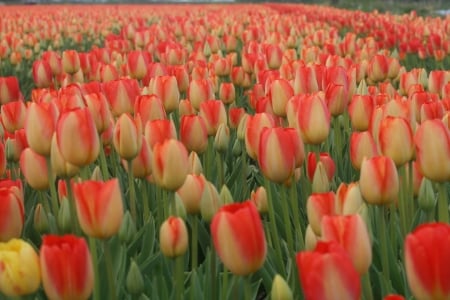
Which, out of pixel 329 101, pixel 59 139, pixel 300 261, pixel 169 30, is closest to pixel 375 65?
pixel 329 101

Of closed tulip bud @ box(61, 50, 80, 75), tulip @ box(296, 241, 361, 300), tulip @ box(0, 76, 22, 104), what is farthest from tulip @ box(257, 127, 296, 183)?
closed tulip bud @ box(61, 50, 80, 75)

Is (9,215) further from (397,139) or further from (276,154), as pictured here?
(397,139)

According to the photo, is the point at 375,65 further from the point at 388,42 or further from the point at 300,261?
the point at 388,42

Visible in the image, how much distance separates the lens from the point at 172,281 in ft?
6.12

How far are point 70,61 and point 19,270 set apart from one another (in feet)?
9.75

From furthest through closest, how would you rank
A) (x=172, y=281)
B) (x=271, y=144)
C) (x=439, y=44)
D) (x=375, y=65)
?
(x=439, y=44) < (x=375, y=65) < (x=172, y=281) < (x=271, y=144)

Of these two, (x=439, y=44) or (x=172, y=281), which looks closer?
(x=172, y=281)

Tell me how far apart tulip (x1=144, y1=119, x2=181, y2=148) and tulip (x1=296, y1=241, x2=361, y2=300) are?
3.40ft

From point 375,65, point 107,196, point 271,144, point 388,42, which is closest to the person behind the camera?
point 107,196

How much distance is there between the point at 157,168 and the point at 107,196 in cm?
33

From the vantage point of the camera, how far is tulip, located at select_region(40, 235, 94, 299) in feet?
3.78

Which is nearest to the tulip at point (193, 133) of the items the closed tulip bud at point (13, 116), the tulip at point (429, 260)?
the closed tulip bud at point (13, 116)

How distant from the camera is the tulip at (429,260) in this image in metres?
1.00

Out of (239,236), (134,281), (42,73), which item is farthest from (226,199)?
(42,73)
